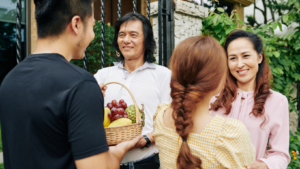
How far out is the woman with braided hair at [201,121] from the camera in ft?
3.72

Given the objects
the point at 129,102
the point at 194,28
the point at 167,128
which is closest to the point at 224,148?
the point at 167,128

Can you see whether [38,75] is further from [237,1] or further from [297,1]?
[237,1]

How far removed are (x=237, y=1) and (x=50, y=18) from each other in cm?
834

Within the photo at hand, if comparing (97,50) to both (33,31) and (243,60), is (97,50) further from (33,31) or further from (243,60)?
(243,60)

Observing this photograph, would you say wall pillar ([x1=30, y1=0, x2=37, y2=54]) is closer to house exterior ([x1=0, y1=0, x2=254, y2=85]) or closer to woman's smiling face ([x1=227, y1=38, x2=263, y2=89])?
house exterior ([x1=0, y1=0, x2=254, y2=85])

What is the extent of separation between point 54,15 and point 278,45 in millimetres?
4234

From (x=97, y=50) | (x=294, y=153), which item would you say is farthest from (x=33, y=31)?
(x=294, y=153)

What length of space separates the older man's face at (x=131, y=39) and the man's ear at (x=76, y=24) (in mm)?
952

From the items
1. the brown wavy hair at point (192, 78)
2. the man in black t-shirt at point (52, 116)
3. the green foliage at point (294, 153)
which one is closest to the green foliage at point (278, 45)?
→ the green foliage at point (294, 153)

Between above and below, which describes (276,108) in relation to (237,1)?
below

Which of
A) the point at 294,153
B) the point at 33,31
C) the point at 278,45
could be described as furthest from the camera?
the point at 33,31

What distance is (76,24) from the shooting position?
3.63 feet

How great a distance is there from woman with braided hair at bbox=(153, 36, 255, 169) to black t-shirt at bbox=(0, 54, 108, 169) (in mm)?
414

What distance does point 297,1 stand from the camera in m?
3.67
